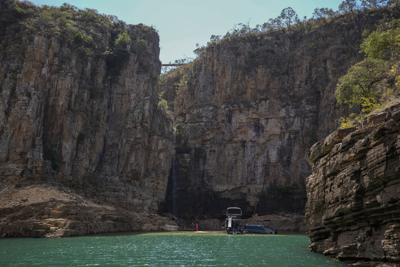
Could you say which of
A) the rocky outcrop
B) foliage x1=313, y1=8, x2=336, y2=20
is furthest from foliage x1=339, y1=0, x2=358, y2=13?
the rocky outcrop

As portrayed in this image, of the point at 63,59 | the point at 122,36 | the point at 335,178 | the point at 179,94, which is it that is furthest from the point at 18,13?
the point at 335,178

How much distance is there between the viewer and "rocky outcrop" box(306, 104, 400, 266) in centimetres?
2273

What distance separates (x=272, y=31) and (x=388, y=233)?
85.2m

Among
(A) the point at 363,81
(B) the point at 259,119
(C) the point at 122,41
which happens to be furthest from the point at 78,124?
(A) the point at 363,81

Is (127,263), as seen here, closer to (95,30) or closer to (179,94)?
(95,30)

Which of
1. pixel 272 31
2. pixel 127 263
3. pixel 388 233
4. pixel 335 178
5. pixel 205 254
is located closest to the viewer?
pixel 388 233

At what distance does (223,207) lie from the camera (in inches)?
3615

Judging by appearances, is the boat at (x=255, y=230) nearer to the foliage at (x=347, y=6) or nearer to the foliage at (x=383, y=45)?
the foliage at (x=383, y=45)

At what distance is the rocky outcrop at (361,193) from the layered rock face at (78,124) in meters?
34.6

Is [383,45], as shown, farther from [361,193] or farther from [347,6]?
[347,6]

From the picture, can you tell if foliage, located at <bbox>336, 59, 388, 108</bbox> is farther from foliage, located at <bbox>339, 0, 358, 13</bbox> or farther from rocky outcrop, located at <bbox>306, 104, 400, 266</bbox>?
foliage, located at <bbox>339, 0, 358, 13</bbox>

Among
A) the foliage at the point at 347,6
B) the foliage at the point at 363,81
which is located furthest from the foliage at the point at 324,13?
the foliage at the point at 363,81

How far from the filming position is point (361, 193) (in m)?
25.8

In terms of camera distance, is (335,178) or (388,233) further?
(335,178)
